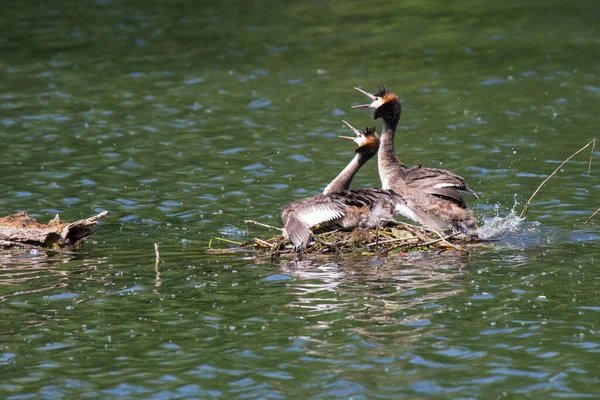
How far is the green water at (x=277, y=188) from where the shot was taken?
930 centimetres

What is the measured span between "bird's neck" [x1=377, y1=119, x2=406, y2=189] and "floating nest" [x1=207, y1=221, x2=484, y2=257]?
44.0 inches

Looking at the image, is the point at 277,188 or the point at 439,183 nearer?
the point at 439,183

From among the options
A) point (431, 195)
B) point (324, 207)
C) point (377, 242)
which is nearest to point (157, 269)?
point (324, 207)

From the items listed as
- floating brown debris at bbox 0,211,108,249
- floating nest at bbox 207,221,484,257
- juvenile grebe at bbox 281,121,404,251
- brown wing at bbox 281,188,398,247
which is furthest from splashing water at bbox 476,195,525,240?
floating brown debris at bbox 0,211,108,249

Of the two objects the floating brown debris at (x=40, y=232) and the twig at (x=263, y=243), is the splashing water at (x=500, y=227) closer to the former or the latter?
the twig at (x=263, y=243)

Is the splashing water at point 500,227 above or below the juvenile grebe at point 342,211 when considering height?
below

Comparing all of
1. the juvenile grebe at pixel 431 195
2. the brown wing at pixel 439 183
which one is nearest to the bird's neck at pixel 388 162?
the juvenile grebe at pixel 431 195

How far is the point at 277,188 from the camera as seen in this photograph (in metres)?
17.1

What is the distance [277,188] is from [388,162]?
314 cm

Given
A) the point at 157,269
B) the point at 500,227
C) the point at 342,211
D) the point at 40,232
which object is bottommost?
the point at 157,269

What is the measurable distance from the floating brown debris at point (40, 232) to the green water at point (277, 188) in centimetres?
24

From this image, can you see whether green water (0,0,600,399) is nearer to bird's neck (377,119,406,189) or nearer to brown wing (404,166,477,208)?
brown wing (404,166,477,208)

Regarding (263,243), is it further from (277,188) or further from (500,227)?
(277,188)

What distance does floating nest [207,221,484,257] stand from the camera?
12.8 m
